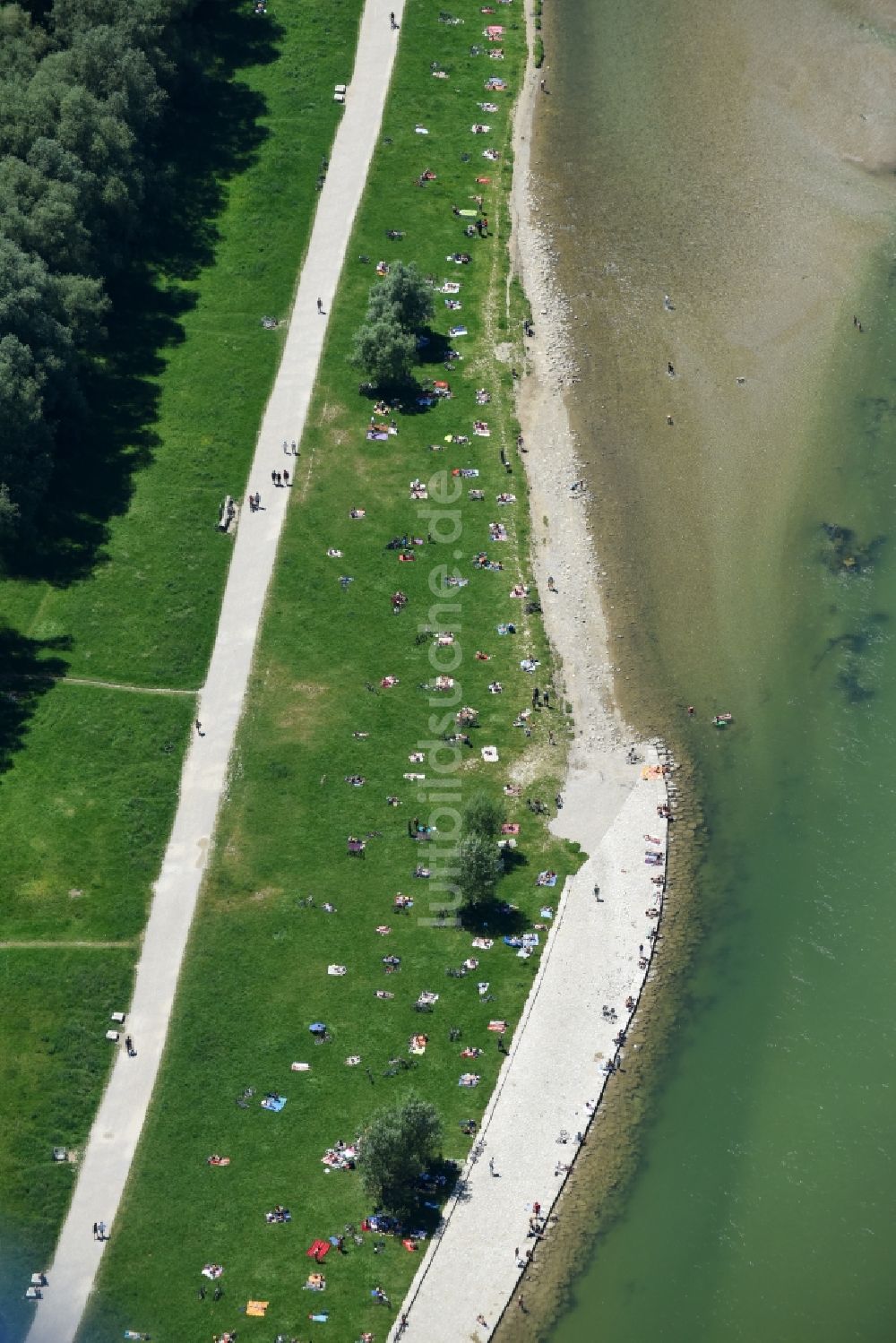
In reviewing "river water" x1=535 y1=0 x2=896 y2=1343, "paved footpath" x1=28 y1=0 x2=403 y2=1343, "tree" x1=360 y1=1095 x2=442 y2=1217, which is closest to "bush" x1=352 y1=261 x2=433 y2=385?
"paved footpath" x1=28 y1=0 x2=403 y2=1343

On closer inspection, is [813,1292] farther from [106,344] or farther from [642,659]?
[106,344]

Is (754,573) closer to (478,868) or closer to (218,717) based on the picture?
(478,868)

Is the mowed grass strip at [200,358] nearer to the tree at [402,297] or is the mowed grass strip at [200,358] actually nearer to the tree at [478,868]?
the tree at [402,297]

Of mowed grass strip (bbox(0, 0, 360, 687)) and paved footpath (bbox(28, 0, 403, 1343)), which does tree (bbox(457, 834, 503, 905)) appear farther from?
mowed grass strip (bbox(0, 0, 360, 687))

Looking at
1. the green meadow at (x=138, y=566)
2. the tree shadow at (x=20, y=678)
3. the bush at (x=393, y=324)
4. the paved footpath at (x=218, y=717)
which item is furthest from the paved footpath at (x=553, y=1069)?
the bush at (x=393, y=324)

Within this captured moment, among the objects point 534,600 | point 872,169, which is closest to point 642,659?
point 534,600
